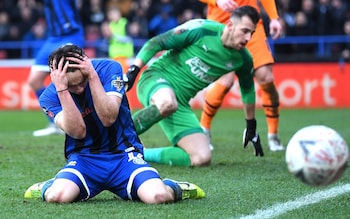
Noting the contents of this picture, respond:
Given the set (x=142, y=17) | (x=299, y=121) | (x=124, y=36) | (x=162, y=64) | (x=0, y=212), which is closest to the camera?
(x=0, y=212)

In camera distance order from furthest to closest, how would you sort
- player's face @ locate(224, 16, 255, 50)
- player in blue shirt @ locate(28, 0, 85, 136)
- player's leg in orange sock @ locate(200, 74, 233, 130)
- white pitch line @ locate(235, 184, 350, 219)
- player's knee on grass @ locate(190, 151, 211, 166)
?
1. player in blue shirt @ locate(28, 0, 85, 136)
2. player's leg in orange sock @ locate(200, 74, 233, 130)
3. player's knee on grass @ locate(190, 151, 211, 166)
4. player's face @ locate(224, 16, 255, 50)
5. white pitch line @ locate(235, 184, 350, 219)

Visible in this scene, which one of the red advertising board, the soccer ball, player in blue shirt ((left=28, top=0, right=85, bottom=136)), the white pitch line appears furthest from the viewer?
the red advertising board

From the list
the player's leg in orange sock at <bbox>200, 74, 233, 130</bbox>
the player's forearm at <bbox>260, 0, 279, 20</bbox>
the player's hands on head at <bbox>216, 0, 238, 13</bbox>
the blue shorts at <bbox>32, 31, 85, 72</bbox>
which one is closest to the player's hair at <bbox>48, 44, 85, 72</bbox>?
the player's hands on head at <bbox>216, 0, 238, 13</bbox>

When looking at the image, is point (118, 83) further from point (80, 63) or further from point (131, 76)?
point (131, 76)

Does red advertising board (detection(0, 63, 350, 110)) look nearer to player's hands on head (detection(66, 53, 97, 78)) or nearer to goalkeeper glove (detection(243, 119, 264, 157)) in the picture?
goalkeeper glove (detection(243, 119, 264, 157))

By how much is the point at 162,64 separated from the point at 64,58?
2.91 meters

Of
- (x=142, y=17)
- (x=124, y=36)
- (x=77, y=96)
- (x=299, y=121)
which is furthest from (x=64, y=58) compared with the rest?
(x=142, y=17)

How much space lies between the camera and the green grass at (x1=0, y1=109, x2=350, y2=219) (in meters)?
5.66

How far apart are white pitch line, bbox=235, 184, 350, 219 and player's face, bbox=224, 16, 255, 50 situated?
5.90 feet

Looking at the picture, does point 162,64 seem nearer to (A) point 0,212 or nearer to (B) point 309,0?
(A) point 0,212

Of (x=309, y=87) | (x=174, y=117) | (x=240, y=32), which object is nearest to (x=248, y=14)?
(x=240, y=32)

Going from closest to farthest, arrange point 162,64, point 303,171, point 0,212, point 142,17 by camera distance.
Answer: point 303,171 → point 0,212 → point 162,64 → point 142,17

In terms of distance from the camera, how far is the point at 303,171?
5285 mm

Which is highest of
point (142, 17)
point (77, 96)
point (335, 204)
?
point (77, 96)
